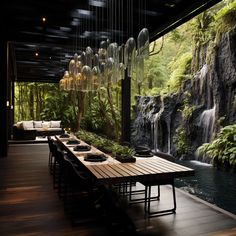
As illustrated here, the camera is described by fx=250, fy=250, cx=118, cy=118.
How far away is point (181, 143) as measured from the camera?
10.3 meters

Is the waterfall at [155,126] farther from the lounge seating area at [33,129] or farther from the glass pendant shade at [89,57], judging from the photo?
the glass pendant shade at [89,57]

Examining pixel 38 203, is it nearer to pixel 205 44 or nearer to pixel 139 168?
pixel 139 168

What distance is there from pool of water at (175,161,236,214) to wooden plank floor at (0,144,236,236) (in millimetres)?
1097

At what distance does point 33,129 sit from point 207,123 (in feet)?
25.3

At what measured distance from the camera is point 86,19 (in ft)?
18.9

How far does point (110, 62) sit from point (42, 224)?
2.45m

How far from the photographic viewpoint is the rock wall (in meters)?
8.38

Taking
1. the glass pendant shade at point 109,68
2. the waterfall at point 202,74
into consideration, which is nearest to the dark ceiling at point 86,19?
the glass pendant shade at point 109,68

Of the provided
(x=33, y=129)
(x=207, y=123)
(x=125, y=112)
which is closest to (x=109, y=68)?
(x=125, y=112)

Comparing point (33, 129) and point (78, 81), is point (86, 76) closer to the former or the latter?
point (78, 81)

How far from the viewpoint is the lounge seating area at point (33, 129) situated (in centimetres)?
1131

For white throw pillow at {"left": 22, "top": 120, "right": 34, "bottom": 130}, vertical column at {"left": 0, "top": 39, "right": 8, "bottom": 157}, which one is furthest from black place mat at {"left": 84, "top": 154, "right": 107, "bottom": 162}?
white throw pillow at {"left": 22, "top": 120, "right": 34, "bottom": 130}

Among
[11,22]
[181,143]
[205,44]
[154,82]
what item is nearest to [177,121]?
[181,143]

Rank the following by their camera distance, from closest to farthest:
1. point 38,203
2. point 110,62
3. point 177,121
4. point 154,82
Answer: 1. point 38,203
2. point 110,62
3. point 177,121
4. point 154,82
